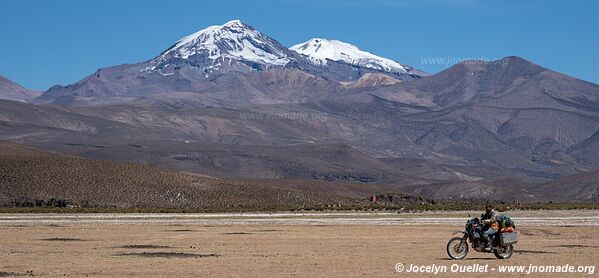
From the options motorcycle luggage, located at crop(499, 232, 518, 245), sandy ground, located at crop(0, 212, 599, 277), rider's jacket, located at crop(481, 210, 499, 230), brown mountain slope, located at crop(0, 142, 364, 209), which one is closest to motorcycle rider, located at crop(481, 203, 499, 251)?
rider's jacket, located at crop(481, 210, 499, 230)

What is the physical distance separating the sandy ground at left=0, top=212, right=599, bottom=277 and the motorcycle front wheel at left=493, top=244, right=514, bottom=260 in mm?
554

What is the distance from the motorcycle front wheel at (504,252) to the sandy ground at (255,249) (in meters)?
0.55

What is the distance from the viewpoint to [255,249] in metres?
40.2

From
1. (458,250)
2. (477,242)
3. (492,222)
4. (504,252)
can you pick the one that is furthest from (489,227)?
(458,250)

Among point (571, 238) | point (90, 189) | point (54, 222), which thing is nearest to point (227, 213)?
point (54, 222)

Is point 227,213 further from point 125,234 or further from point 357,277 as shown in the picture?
point 357,277

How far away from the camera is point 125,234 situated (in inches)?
2010

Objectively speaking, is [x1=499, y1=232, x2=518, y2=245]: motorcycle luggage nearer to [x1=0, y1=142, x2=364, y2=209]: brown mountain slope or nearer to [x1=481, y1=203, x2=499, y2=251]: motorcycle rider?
[x1=481, y1=203, x2=499, y2=251]: motorcycle rider

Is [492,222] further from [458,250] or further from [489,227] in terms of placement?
[458,250]

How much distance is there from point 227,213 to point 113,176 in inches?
1292

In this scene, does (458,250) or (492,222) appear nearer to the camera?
(458,250)

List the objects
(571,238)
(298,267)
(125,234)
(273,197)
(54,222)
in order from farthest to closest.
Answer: (273,197) → (54,222) → (125,234) → (571,238) → (298,267)

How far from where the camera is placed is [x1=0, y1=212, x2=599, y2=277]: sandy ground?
31.8 meters

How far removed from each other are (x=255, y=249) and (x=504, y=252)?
33.4 feet
